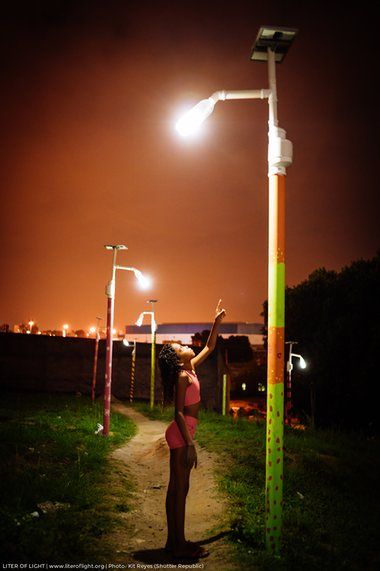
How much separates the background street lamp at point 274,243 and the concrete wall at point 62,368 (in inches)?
862

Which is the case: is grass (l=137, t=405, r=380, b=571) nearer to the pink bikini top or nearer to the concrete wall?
the pink bikini top

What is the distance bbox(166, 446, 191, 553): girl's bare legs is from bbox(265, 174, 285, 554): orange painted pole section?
3.20 feet

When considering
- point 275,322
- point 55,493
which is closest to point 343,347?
point 55,493

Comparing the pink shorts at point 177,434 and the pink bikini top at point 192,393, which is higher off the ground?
the pink bikini top at point 192,393

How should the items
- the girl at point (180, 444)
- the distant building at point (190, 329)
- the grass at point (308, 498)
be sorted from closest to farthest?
the girl at point (180, 444) → the grass at point (308, 498) → the distant building at point (190, 329)

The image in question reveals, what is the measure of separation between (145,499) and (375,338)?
70.6 feet

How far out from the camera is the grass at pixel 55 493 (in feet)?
17.0

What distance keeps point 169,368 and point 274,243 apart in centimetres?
197

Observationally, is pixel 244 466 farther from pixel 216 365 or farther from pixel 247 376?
pixel 247 376

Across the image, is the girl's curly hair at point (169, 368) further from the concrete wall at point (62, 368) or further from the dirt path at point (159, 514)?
the concrete wall at point (62, 368)

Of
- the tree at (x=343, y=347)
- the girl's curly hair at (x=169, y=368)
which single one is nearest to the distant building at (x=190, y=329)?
the tree at (x=343, y=347)

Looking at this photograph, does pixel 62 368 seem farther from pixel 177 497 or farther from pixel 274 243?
pixel 274 243

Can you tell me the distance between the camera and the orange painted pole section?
5.17 meters

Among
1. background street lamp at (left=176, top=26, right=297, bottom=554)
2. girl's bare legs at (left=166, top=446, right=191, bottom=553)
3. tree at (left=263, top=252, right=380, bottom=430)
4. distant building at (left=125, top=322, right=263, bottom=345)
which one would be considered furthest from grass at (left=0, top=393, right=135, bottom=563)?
distant building at (left=125, top=322, right=263, bottom=345)
